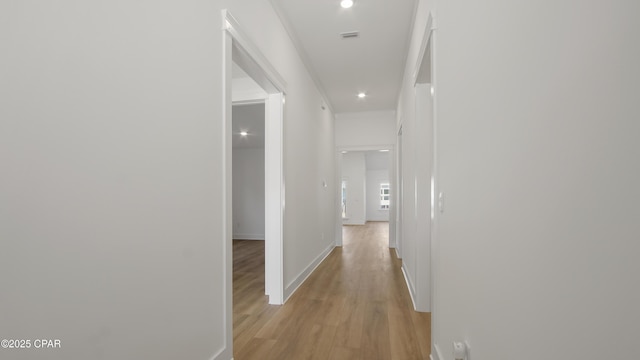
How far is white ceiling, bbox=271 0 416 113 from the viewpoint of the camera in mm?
2961

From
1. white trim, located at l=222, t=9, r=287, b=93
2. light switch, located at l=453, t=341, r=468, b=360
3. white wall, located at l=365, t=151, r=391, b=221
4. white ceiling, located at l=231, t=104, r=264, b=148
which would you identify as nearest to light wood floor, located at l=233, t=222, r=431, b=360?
light switch, located at l=453, t=341, r=468, b=360

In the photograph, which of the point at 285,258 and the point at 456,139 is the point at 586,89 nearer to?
the point at 456,139

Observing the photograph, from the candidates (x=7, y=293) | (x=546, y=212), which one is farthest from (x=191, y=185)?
(x=546, y=212)

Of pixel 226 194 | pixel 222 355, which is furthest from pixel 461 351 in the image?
pixel 226 194

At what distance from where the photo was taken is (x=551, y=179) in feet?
2.16

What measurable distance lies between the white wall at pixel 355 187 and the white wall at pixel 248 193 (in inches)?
185

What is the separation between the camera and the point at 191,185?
158cm

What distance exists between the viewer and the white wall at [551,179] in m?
0.48

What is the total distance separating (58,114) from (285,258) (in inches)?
95.4

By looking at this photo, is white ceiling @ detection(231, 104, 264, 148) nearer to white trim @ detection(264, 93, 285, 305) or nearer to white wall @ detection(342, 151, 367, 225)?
white trim @ detection(264, 93, 285, 305)

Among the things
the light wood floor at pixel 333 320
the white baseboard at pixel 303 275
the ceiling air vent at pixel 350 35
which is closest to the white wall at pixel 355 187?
the white baseboard at pixel 303 275

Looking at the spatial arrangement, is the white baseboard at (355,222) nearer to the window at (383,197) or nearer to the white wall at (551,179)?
the window at (383,197)

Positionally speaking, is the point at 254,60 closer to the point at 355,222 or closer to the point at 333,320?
the point at 333,320

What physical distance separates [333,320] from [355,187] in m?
10.0
